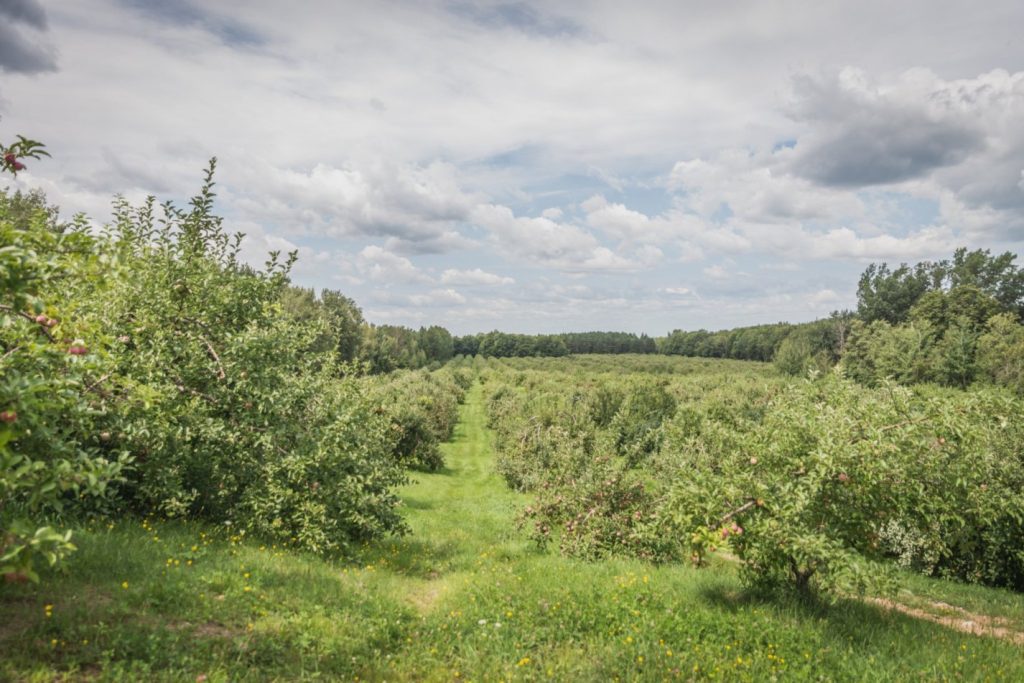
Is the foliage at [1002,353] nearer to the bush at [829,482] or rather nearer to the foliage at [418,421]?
the foliage at [418,421]

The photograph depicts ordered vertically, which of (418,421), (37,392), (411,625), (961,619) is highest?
(37,392)

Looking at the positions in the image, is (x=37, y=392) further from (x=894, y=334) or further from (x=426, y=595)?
(x=894, y=334)

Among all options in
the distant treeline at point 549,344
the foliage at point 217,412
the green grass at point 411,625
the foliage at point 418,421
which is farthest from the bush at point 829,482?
the distant treeline at point 549,344

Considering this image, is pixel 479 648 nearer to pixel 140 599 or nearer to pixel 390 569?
pixel 390 569

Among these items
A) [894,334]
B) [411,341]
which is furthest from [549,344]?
[894,334]

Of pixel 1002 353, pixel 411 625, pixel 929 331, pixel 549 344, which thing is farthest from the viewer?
pixel 549 344

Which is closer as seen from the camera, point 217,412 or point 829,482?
point 829,482

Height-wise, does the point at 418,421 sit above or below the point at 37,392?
below

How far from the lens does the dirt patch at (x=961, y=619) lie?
9.83 meters

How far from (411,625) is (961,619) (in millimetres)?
11187

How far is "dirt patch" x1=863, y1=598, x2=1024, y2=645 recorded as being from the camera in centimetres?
983

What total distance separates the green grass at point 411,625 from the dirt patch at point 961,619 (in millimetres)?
650

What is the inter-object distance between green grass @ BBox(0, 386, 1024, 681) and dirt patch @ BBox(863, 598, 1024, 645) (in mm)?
650

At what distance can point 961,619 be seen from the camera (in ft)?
36.4
